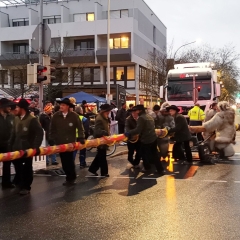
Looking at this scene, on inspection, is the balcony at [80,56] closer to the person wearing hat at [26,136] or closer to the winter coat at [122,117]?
the winter coat at [122,117]

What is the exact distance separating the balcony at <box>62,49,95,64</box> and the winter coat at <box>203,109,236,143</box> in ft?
103

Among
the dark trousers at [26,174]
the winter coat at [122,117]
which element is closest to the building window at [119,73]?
the winter coat at [122,117]

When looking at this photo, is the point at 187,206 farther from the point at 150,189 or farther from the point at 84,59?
the point at 84,59

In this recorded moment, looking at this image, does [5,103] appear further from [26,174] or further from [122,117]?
[122,117]

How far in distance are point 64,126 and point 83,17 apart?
3932cm

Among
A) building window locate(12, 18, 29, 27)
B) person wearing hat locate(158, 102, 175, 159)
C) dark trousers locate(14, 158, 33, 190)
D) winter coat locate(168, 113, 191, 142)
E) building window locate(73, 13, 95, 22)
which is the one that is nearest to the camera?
dark trousers locate(14, 158, 33, 190)

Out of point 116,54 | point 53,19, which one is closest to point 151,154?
point 116,54

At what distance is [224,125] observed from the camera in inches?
472

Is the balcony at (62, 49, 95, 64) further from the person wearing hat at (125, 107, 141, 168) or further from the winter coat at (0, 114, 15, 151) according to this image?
the winter coat at (0, 114, 15, 151)

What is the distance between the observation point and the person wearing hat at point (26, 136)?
7.65 m

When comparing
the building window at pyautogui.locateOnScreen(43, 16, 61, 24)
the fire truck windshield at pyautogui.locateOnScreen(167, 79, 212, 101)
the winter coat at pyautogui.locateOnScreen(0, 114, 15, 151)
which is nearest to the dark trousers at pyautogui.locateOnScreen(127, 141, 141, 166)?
the winter coat at pyautogui.locateOnScreen(0, 114, 15, 151)

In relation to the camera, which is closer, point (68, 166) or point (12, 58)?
point (68, 166)

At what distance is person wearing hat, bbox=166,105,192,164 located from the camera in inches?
428

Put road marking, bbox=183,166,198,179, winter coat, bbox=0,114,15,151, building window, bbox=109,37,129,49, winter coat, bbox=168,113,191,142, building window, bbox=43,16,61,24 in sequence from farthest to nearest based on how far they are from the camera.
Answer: building window, bbox=43,16,61,24 → building window, bbox=109,37,129,49 → winter coat, bbox=168,113,191,142 → road marking, bbox=183,166,198,179 → winter coat, bbox=0,114,15,151
